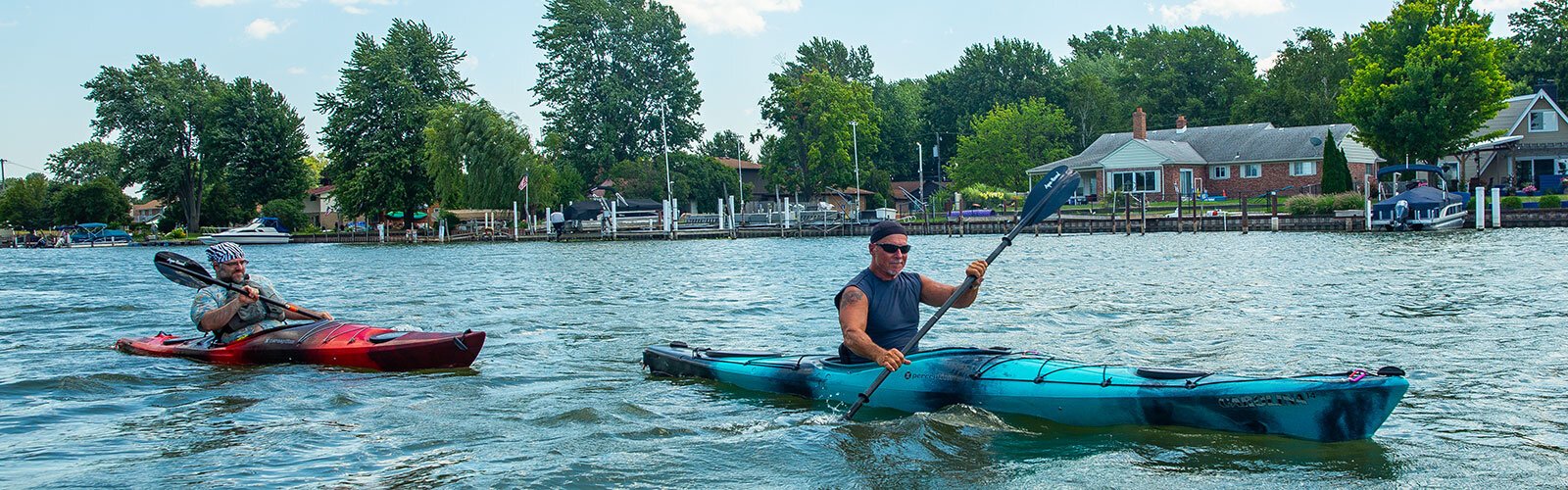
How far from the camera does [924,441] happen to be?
8086 millimetres

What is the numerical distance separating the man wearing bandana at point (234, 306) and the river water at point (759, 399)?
45 centimetres

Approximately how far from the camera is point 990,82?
82.1 meters

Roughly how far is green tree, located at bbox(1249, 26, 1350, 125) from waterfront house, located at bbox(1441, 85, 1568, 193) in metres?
13.2

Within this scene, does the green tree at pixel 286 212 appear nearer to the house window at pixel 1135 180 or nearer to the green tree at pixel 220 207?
the green tree at pixel 220 207

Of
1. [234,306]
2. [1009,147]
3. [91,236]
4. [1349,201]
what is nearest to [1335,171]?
[1349,201]

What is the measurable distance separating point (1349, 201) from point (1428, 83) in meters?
5.84

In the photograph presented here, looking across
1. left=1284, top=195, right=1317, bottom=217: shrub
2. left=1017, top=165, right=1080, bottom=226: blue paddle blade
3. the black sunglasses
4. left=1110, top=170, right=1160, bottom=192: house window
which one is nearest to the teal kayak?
the black sunglasses

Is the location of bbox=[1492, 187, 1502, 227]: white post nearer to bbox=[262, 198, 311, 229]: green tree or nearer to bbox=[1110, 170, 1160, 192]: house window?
bbox=[1110, 170, 1160, 192]: house window

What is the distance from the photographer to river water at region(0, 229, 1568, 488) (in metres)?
7.45

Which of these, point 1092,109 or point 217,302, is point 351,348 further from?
point 1092,109

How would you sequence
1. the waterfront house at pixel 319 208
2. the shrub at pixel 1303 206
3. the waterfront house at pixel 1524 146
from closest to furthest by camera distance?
the shrub at pixel 1303 206 < the waterfront house at pixel 1524 146 < the waterfront house at pixel 319 208

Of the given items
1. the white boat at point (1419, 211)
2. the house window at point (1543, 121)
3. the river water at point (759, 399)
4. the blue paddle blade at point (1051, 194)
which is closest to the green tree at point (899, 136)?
the house window at point (1543, 121)

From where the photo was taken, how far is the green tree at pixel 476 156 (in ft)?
203

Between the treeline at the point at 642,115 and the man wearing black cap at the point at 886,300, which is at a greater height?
the treeline at the point at 642,115
